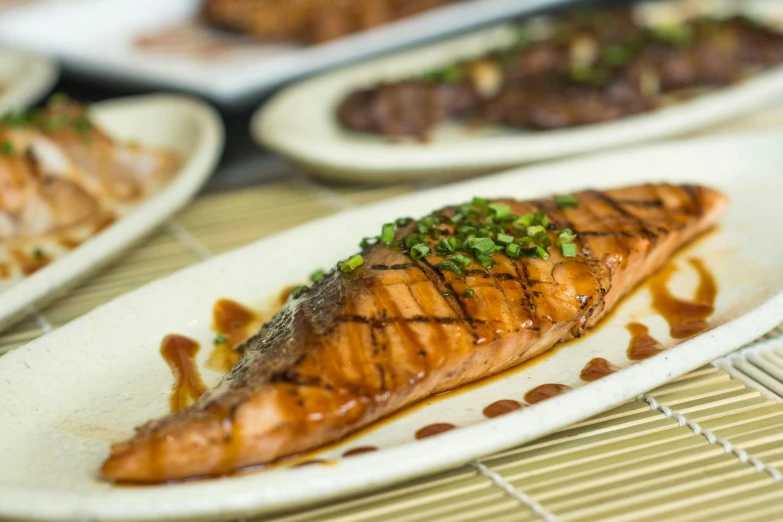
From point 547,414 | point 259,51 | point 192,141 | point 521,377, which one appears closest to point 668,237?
point 521,377

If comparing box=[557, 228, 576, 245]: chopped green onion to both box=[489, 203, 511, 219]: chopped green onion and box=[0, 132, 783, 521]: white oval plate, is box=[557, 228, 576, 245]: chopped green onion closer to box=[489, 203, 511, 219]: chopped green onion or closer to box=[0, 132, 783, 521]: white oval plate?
box=[489, 203, 511, 219]: chopped green onion

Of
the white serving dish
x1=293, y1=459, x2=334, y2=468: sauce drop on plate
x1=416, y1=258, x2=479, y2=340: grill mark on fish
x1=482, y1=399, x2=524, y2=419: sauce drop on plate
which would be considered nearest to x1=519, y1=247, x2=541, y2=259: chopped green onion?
x1=416, y1=258, x2=479, y2=340: grill mark on fish

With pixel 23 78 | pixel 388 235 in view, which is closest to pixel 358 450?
pixel 388 235

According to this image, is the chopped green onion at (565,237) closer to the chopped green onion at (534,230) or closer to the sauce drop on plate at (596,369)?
the chopped green onion at (534,230)

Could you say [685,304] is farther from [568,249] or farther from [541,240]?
[541,240]

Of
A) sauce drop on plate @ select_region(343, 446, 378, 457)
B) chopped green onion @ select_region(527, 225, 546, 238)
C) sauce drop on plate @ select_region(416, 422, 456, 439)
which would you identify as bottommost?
sauce drop on plate @ select_region(343, 446, 378, 457)

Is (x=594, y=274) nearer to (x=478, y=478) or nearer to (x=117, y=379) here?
(x=478, y=478)
